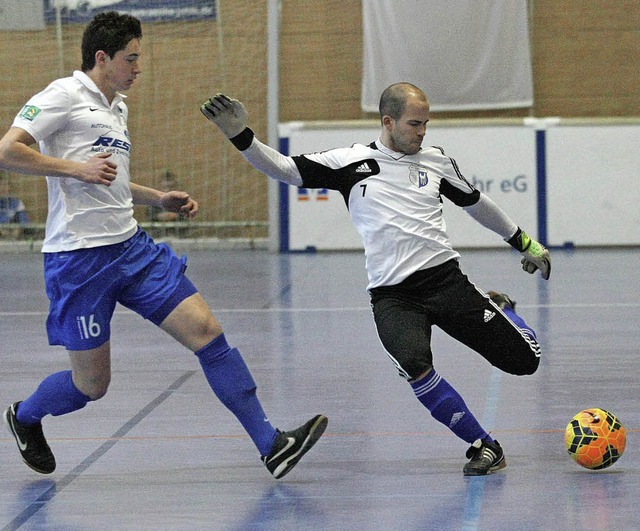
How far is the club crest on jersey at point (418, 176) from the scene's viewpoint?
4.75m

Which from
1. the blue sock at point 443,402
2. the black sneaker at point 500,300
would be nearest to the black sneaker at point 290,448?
the blue sock at point 443,402

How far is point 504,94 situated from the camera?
14414 mm

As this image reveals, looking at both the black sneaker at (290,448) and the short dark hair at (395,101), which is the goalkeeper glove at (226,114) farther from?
the black sneaker at (290,448)

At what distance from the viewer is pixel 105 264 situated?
14.4 ft

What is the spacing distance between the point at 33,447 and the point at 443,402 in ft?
5.36

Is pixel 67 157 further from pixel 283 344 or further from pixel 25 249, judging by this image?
pixel 25 249

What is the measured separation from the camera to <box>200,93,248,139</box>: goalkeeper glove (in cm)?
450

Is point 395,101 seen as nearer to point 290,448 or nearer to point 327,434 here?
point 290,448

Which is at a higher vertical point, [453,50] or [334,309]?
[453,50]

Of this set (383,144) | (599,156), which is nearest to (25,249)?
(599,156)

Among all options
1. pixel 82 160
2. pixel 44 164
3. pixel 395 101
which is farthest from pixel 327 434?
pixel 44 164

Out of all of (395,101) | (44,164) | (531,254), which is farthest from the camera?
(531,254)

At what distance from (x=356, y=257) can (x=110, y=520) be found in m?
9.82

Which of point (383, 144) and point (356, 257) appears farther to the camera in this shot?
point (356, 257)
